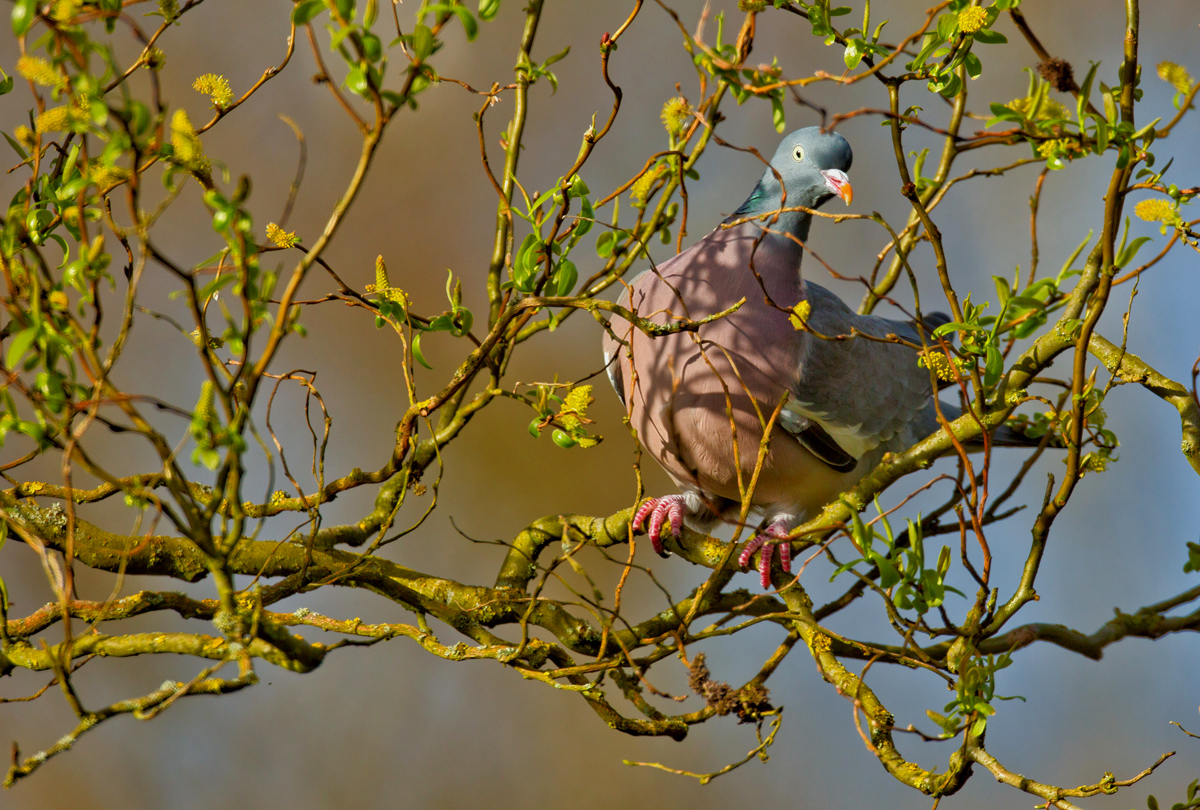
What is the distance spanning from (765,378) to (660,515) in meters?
0.25

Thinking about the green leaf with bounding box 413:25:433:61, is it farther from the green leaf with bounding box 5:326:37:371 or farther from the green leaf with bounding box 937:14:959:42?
the green leaf with bounding box 937:14:959:42

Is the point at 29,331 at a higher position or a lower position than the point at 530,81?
lower

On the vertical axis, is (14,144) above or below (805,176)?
below

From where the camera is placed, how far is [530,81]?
933mm

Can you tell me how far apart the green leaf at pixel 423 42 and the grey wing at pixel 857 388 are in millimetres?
851

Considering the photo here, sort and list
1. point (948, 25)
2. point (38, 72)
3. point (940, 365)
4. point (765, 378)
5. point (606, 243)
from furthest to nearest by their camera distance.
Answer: point (765, 378) < point (606, 243) < point (940, 365) < point (948, 25) < point (38, 72)

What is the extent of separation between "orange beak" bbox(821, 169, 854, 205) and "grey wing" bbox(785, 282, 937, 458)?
6.4 inches

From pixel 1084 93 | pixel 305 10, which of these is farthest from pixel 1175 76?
pixel 305 10

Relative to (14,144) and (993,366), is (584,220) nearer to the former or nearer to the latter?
(993,366)

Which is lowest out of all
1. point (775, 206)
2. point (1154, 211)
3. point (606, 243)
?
point (1154, 211)

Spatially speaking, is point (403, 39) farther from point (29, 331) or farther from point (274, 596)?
point (274, 596)

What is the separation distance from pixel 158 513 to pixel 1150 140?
0.76 m

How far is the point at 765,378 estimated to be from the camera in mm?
1247

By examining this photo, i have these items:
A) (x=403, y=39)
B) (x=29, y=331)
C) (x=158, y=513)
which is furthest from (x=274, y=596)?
(x=403, y=39)
